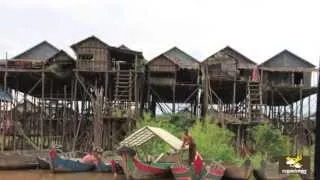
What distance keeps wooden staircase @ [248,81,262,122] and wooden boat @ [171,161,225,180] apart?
52.4ft

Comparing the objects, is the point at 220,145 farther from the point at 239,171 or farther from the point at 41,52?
the point at 41,52

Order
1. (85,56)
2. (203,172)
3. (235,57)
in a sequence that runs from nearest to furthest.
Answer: (203,172) → (85,56) → (235,57)

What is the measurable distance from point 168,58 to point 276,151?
39.3 ft

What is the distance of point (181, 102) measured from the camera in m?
42.2

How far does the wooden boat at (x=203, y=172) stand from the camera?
16281 mm

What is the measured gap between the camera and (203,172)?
16.4 meters

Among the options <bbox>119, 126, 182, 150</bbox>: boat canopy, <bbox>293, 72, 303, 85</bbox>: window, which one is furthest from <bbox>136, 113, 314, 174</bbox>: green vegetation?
<bbox>293, 72, 303, 85</bbox>: window

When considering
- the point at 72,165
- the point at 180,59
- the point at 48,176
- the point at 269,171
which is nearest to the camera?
the point at 269,171

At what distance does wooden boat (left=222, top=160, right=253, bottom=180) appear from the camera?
1667 cm

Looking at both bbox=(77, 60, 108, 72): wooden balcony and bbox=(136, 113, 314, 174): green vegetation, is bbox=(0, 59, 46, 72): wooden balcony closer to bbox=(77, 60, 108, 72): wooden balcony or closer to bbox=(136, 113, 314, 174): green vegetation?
bbox=(77, 60, 108, 72): wooden balcony

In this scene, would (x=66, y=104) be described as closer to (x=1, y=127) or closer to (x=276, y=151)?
(x=1, y=127)

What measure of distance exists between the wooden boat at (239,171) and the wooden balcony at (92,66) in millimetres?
14859

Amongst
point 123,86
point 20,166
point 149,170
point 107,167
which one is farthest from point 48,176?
point 123,86

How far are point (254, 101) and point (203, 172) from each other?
57.6 feet
